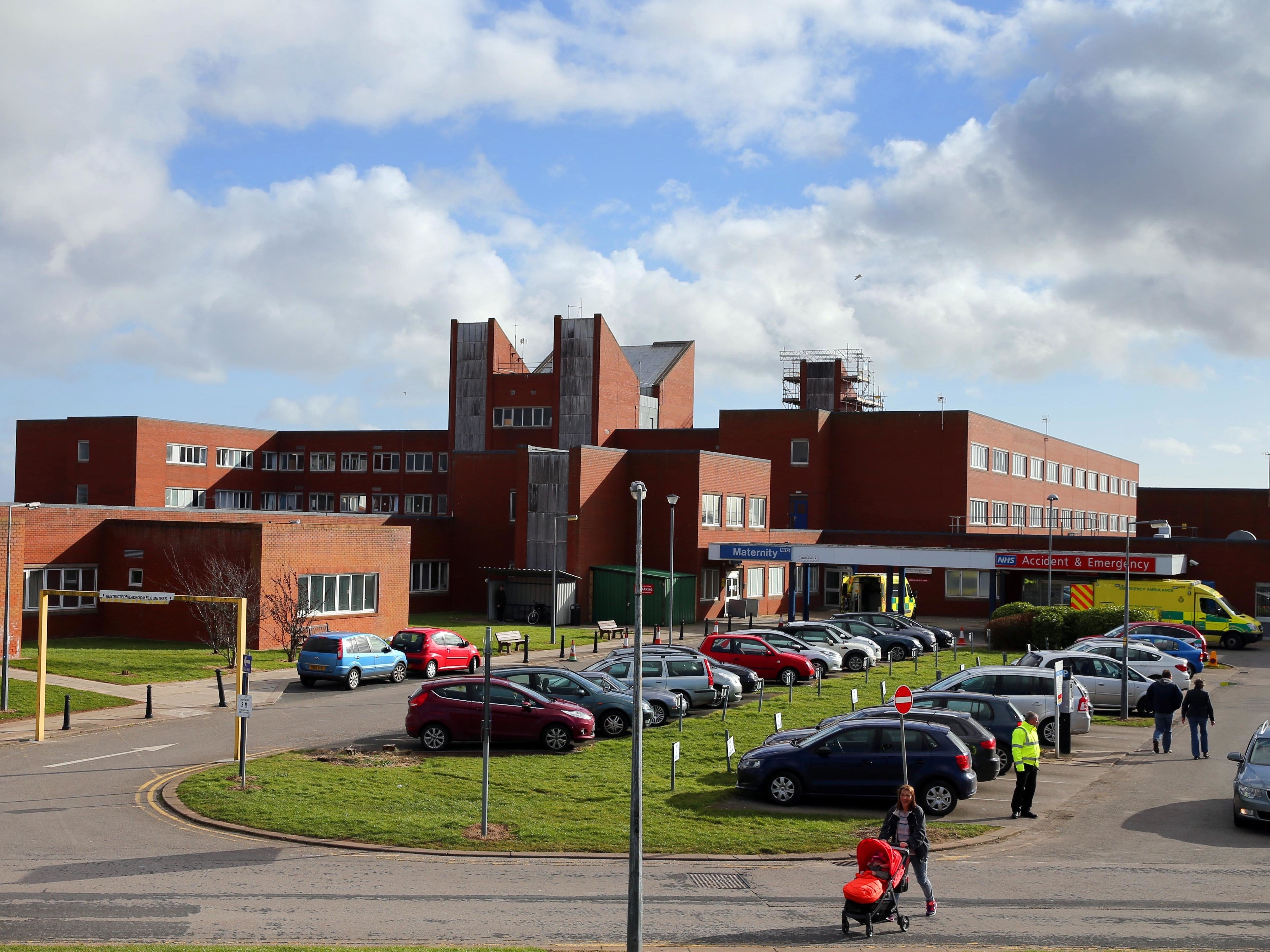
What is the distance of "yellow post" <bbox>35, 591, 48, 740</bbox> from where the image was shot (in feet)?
82.8

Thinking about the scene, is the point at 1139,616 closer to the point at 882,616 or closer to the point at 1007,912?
the point at 882,616

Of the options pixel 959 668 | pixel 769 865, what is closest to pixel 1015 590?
pixel 959 668

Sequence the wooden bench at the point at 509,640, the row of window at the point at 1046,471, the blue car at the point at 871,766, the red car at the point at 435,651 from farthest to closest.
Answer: the row of window at the point at 1046,471
the wooden bench at the point at 509,640
the red car at the point at 435,651
the blue car at the point at 871,766

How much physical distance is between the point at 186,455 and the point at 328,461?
12.7 m

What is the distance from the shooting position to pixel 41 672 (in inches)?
997

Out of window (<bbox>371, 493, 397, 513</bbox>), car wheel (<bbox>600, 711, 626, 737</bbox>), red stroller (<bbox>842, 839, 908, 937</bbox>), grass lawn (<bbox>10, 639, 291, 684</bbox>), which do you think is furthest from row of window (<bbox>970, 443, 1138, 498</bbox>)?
red stroller (<bbox>842, 839, 908, 937</bbox>)

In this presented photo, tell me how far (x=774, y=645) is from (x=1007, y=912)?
21946 millimetres

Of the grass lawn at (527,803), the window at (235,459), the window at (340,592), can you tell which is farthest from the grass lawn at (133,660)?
the window at (235,459)

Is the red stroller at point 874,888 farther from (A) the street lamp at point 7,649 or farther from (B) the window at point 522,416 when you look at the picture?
(B) the window at point 522,416

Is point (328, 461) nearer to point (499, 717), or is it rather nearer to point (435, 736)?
point (435, 736)

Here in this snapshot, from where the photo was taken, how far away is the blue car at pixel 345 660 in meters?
33.4

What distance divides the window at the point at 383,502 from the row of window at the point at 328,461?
5.87ft

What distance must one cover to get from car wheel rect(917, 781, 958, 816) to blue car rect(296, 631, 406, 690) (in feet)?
62.8

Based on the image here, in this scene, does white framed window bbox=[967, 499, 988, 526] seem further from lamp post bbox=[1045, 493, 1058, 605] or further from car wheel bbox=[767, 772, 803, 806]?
car wheel bbox=[767, 772, 803, 806]
